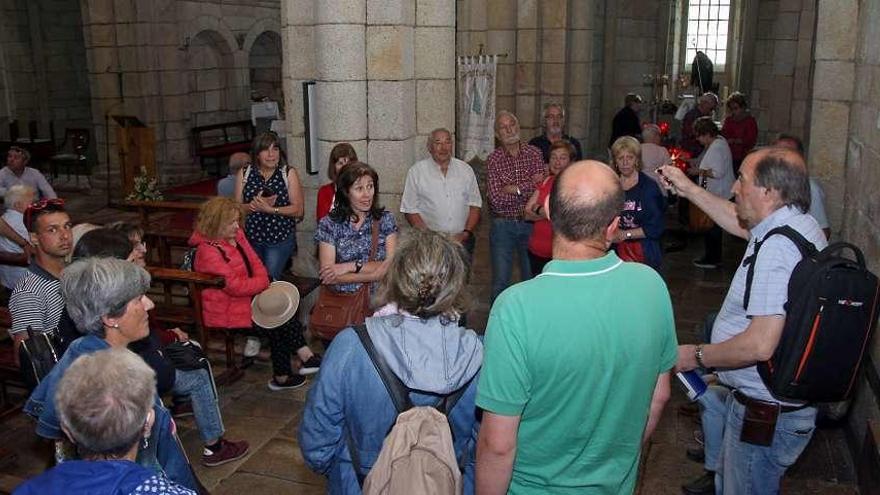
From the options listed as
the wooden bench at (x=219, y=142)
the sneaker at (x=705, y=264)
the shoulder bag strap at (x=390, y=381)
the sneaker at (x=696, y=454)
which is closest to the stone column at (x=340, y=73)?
the sneaker at (x=696, y=454)

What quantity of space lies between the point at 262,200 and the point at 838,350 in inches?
148

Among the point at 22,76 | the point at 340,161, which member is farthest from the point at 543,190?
the point at 22,76

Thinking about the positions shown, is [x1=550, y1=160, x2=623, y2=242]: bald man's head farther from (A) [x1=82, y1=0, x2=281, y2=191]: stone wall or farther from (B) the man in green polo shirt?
(A) [x1=82, y1=0, x2=281, y2=191]: stone wall

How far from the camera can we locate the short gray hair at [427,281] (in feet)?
7.75

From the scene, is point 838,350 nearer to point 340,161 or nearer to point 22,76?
point 340,161

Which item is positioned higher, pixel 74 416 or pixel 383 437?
pixel 74 416

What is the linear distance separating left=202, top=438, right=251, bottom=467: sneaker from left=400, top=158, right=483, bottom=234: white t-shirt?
6.30 feet

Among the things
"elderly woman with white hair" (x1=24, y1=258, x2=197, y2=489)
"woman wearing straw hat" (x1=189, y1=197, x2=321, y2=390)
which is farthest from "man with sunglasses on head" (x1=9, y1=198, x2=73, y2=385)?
"elderly woman with white hair" (x1=24, y1=258, x2=197, y2=489)

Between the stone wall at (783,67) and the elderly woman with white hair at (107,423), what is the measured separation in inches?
328

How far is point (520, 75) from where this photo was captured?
10602 mm

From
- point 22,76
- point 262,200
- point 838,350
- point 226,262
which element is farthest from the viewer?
point 22,76

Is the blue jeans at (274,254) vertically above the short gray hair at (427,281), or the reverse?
the short gray hair at (427,281)

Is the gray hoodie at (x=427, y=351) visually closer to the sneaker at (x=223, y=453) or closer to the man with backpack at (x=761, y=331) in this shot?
the man with backpack at (x=761, y=331)

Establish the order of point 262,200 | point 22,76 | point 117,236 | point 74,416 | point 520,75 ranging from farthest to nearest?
point 22,76 < point 520,75 < point 262,200 < point 117,236 < point 74,416
